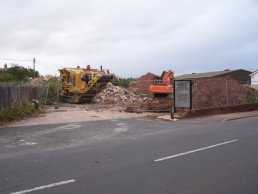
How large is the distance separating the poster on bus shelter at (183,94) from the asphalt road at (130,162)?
7773 millimetres

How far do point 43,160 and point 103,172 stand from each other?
84.0 inches

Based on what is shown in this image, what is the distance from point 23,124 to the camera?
58.7ft

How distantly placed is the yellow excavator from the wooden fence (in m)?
6.81

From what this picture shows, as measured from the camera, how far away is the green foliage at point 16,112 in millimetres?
18469

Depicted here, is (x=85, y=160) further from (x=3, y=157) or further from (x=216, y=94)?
(x=216, y=94)

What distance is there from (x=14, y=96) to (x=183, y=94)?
31.1 ft

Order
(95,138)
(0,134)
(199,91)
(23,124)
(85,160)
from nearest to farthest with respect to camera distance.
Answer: (85,160) → (95,138) → (0,134) → (23,124) → (199,91)

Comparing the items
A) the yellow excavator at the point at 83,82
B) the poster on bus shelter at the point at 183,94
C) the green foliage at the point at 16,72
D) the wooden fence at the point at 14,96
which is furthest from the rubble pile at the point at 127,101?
the green foliage at the point at 16,72

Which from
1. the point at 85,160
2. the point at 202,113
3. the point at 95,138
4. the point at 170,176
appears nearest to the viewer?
the point at 170,176

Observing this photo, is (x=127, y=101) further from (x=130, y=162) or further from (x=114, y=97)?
(x=130, y=162)

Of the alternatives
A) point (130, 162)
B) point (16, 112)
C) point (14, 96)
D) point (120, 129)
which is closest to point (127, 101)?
point (14, 96)

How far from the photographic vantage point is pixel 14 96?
20.8 metres

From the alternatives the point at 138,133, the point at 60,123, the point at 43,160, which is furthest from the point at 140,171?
the point at 60,123

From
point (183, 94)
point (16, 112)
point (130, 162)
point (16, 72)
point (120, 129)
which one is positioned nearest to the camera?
point (130, 162)
